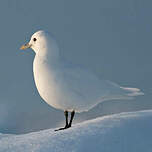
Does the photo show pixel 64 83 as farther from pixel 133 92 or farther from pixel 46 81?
pixel 133 92

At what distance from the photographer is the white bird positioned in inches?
171

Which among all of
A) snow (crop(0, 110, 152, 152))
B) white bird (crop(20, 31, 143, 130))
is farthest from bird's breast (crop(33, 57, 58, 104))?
snow (crop(0, 110, 152, 152))

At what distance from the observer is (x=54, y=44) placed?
463cm

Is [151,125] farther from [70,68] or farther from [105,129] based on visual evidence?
[70,68]

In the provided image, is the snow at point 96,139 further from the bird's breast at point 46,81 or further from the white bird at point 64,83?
the bird's breast at point 46,81

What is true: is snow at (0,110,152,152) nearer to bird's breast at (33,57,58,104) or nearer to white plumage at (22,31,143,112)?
white plumage at (22,31,143,112)

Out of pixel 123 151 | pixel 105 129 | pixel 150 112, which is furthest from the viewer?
pixel 150 112

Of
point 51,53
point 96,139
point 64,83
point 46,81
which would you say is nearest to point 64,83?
point 64,83

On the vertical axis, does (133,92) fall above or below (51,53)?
below

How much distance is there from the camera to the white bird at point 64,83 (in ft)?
14.3

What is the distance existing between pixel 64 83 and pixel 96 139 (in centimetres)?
72

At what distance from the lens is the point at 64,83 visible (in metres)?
4.36

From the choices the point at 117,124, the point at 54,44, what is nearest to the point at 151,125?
the point at 117,124

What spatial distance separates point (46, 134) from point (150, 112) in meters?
1.20
